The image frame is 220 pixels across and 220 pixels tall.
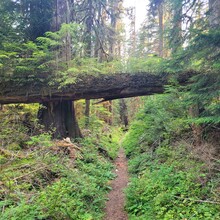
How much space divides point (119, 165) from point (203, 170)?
4.88 meters

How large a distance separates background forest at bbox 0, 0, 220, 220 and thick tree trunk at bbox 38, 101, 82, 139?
0.05 m

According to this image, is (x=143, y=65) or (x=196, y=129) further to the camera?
(x=143, y=65)

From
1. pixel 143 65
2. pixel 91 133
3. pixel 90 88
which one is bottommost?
pixel 91 133

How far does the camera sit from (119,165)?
9383 mm

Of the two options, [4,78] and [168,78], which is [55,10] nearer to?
[4,78]

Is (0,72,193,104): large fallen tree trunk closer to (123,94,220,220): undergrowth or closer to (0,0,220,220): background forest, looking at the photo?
(0,0,220,220): background forest

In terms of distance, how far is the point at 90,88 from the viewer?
850 centimetres

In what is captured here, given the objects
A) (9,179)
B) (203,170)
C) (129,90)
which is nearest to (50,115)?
(129,90)

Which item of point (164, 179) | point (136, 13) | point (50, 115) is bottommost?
point (164, 179)

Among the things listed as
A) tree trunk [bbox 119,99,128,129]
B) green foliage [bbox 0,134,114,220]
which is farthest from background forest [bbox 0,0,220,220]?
tree trunk [bbox 119,99,128,129]

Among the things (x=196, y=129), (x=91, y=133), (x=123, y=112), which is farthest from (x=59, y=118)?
(x=123, y=112)

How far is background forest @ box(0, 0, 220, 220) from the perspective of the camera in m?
4.42

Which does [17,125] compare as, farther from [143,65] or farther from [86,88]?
[143,65]

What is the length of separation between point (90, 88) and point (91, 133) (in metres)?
4.45
